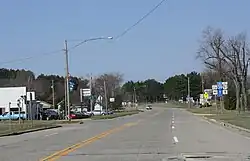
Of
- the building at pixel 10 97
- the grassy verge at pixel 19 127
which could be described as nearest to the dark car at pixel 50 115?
the building at pixel 10 97

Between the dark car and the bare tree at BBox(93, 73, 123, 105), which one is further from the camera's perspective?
the bare tree at BBox(93, 73, 123, 105)

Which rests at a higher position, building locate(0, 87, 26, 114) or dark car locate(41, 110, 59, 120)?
building locate(0, 87, 26, 114)

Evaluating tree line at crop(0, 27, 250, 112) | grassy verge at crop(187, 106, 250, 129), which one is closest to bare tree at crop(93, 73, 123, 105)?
tree line at crop(0, 27, 250, 112)

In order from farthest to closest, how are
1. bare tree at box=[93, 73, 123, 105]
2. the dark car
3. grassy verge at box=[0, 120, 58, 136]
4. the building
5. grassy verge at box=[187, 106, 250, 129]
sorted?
bare tree at box=[93, 73, 123, 105]
the building
the dark car
grassy verge at box=[187, 106, 250, 129]
grassy verge at box=[0, 120, 58, 136]

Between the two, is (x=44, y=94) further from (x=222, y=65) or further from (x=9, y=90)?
(x=222, y=65)

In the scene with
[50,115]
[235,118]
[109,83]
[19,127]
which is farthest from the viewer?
[109,83]

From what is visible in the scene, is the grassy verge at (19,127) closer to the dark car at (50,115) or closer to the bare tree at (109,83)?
the dark car at (50,115)

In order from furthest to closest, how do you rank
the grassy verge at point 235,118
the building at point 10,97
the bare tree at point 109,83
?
the bare tree at point 109,83 < the building at point 10,97 < the grassy verge at point 235,118

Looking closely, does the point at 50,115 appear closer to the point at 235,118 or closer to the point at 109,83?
the point at 235,118

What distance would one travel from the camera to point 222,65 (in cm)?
9650

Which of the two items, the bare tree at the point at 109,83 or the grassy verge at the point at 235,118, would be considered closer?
the grassy verge at the point at 235,118

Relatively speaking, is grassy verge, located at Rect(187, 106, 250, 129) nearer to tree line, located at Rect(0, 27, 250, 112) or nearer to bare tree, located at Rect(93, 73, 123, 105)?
tree line, located at Rect(0, 27, 250, 112)

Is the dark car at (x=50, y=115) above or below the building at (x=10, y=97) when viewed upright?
below

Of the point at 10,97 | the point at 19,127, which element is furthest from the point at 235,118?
the point at 10,97
